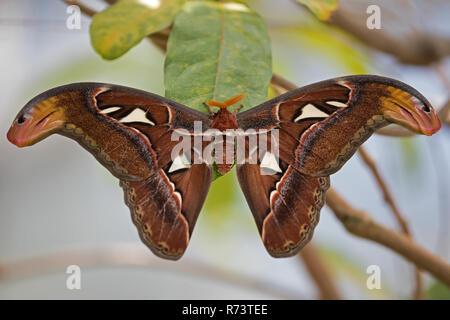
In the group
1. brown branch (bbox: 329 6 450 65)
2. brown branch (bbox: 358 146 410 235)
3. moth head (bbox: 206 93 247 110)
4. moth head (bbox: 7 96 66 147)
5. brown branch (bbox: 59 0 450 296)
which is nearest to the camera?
moth head (bbox: 7 96 66 147)

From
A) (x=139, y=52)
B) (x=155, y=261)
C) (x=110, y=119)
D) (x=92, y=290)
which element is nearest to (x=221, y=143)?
(x=110, y=119)

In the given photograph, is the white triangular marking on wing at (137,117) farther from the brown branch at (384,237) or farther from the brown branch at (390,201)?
the brown branch at (390,201)

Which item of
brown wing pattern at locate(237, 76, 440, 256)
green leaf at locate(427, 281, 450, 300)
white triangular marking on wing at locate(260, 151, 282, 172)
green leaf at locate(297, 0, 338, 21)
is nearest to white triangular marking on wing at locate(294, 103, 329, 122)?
brown wing pattern at locate(237, 76, 440, 256)

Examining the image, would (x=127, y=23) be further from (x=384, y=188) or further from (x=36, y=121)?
(x=384, y=188)

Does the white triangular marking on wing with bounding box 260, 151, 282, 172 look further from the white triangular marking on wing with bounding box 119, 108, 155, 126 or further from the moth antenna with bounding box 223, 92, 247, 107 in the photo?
the white triangular marking on wing with bounding box 119, 108, 155, 126

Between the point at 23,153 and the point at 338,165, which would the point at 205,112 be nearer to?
the point at 338,165

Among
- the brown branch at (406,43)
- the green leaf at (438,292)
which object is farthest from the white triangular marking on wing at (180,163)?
the green leaf at (438,292)
